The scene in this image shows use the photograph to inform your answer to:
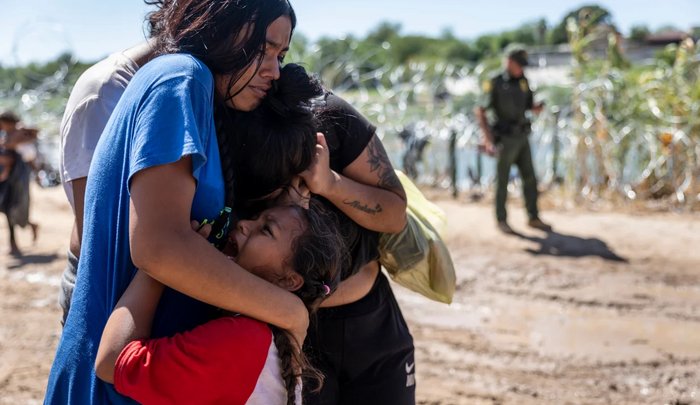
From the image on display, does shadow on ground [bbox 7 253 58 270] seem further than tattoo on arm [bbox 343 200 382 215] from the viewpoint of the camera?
Yes

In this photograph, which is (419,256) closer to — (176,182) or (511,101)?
(176,182)

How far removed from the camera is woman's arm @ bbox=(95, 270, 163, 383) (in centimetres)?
137

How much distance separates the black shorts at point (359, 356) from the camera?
205 centimetres

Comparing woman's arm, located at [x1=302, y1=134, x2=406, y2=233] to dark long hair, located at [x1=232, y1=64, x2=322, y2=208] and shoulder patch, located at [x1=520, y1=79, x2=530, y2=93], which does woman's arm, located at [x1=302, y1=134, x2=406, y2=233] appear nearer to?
dark long hair, located at [x1=232, y1=64, x2=322, y2=208]

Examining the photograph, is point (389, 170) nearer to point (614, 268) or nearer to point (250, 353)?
point (250, 353)

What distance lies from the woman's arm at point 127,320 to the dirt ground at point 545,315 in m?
2.98

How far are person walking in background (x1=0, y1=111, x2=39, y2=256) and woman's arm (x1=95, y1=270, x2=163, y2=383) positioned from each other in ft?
23.8

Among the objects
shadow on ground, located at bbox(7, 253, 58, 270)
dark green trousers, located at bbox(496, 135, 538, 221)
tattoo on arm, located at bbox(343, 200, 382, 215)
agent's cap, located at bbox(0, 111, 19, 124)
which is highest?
tattoo on arm, located at bbox(343, 200, 382, 215)

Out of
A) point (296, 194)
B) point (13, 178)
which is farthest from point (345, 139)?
point (13, 178)

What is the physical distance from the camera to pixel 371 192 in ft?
6.36

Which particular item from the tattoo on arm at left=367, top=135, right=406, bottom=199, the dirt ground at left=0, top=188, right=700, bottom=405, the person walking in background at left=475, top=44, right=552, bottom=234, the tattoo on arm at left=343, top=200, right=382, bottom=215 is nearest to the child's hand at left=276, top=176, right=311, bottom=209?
the tattoo on arm at left=343, top=200, right=382, bottom=215

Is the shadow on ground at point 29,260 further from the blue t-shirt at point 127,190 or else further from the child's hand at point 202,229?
the child's hand at point 202,229

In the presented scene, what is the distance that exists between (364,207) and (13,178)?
718 cm

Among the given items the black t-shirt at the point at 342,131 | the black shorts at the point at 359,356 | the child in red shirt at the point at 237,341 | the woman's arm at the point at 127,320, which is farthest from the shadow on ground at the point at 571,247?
the woman's arm at the point at 127,320
